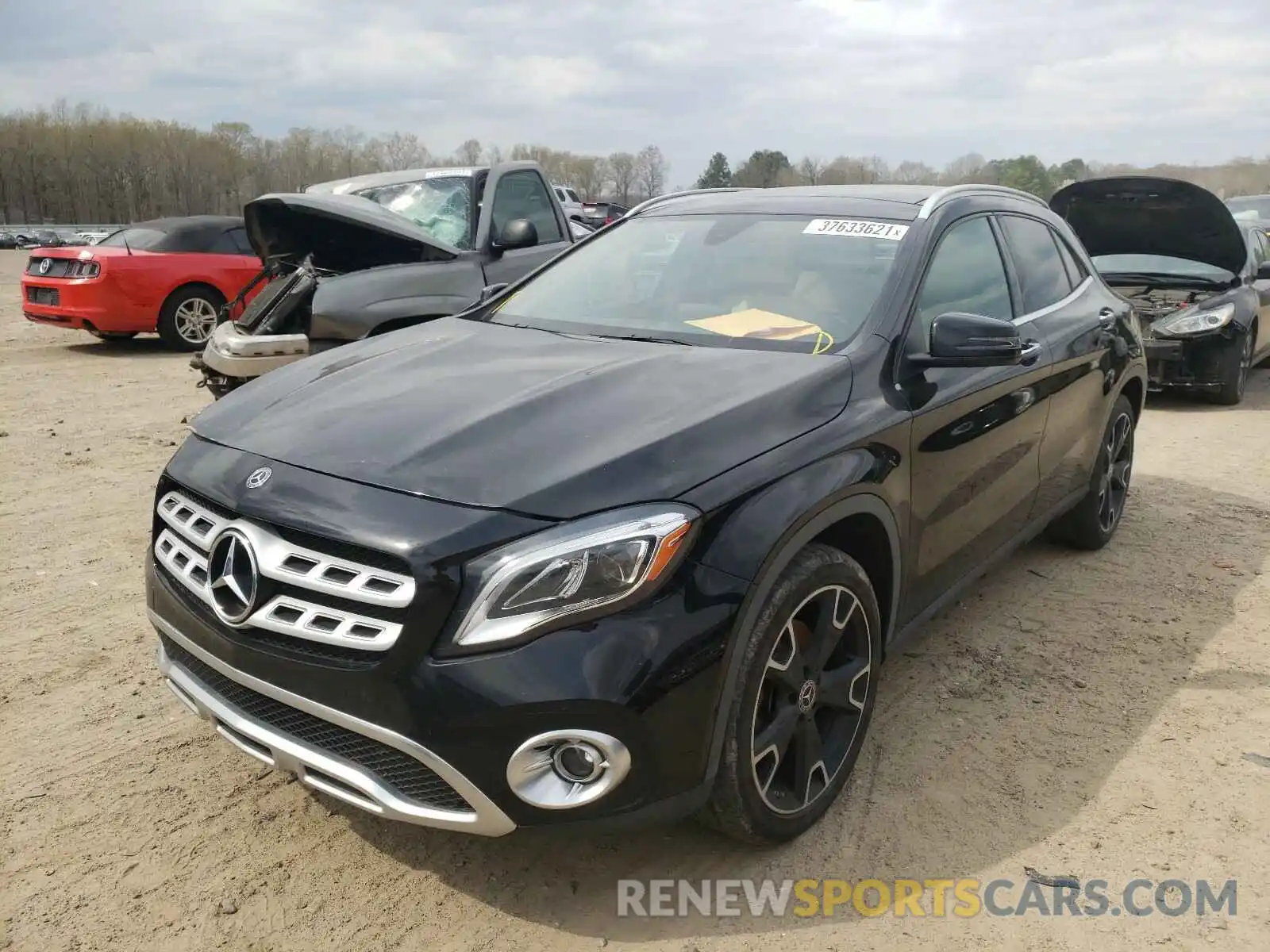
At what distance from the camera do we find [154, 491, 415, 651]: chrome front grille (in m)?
2.13

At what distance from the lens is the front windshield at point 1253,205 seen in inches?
599

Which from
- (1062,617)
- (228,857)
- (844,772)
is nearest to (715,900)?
(844,772)

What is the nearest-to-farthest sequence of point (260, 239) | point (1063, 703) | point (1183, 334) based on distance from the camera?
point (1063, 703) < point (260, 239) < point (1183, 334)

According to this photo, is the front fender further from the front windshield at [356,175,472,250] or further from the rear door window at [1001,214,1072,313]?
the rear door window at [1001,214,1072,313]

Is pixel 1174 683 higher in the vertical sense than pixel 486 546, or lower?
lower

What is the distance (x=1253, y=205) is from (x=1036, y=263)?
14.3 meters

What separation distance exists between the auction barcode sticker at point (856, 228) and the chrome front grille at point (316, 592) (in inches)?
82.2

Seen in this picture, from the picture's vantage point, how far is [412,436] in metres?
2.49

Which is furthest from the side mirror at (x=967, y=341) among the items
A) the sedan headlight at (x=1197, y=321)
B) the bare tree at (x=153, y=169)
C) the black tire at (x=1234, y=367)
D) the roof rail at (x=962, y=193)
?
the bare tree at (x=153, y=169)

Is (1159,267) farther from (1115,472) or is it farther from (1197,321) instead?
(1115,472)

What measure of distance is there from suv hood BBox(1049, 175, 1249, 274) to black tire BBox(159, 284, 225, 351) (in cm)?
872

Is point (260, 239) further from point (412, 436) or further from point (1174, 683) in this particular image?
point (1174, 683)

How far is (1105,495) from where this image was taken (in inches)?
193

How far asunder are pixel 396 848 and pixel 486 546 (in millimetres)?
1046
